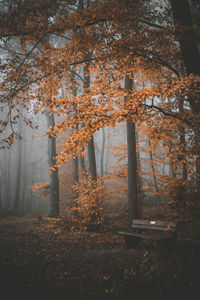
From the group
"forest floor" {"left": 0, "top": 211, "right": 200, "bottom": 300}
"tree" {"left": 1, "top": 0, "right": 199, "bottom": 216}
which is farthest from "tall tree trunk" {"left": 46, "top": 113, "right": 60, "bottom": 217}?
"tree" {"left": 1, "top": 0, "right": 199, "bottom": 216}

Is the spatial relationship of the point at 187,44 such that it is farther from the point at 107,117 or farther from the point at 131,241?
the point at 131,241

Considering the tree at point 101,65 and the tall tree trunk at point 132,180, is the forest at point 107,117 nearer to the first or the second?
the tree at point 101,65

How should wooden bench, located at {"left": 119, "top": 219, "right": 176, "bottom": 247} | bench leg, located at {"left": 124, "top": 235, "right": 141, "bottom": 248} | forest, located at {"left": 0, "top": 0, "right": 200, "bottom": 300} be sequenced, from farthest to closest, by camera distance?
bench leg, located at {"left": 124, "top": 235, "right": 141, "bottom": 248}, wooden bench, located at {"left": 119, "top": 219, "right": 176, "bottom": 247}, forest, located at {"left": 0, "top": 0, "right": 200, "bottom": 300}

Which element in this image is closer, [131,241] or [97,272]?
[97,272]

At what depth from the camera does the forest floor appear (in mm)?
3131

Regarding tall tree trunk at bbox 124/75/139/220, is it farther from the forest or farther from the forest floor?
the forest floor

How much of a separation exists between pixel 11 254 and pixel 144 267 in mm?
3289

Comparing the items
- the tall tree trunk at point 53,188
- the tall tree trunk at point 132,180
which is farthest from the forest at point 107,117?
the tall tree trunk at point 53,188

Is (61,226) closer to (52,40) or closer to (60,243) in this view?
(60,243)

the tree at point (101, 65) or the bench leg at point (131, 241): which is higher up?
the tree at point (101, 65)

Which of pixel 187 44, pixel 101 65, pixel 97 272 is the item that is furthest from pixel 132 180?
pixel 187 44

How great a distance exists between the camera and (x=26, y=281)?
11.6 feet

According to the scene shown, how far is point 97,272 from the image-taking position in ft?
12.4

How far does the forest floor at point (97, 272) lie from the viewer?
10.3 feet
